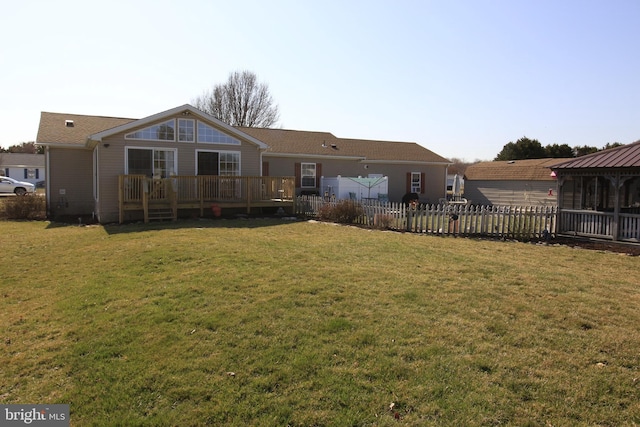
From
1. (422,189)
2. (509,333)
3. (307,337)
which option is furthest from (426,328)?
(422,189)

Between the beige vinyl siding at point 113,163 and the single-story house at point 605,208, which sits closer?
the single-story house at point 605,208

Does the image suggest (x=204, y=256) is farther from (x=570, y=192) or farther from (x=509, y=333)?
(x=570, y=192)

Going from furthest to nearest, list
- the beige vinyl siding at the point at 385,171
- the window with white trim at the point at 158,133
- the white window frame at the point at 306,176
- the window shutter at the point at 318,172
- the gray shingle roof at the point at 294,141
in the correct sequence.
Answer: the window shutter at the point at 318,172 < the white window frame at the point at 306,176 < the beige vinyl siding at the point at 385,171 < the gray shingle roof at the point at 294,141 < the window with white trim at the point at 158,133

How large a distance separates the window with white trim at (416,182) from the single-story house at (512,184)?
5.48m

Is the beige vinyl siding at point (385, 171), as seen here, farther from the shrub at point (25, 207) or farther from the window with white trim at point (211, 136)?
the shrub at point (25, 207)

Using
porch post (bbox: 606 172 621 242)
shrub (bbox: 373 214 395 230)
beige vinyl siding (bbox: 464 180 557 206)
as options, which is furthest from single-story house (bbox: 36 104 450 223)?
beige vinyl siding (bbox: 464 180 557 206)

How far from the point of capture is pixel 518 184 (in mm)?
26500

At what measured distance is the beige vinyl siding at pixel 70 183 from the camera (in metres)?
17.0

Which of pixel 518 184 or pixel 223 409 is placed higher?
pixel 518 184

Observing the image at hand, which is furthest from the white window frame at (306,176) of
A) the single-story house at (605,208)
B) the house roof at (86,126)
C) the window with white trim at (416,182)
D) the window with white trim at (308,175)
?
the single-story house at (605,208)

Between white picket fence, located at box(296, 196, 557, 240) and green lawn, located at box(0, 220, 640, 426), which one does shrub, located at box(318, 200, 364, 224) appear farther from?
green lawn, located at box(0, 220, 640, 426)

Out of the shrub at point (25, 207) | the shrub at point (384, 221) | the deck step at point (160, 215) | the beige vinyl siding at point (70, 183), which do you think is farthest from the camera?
the beige vinyl siding at point (70, 183)

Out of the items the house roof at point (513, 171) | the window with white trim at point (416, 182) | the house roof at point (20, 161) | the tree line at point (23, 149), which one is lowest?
the window with white trim at point (416, 182)

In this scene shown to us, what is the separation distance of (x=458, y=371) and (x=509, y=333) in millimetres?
1130
